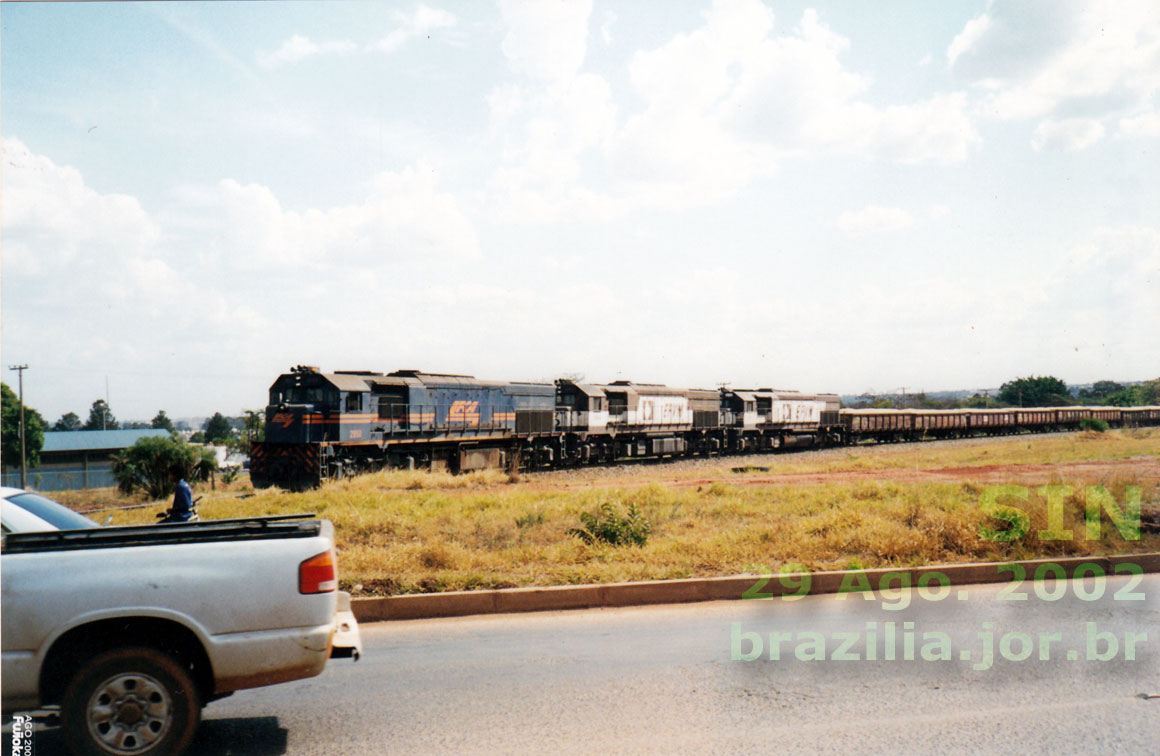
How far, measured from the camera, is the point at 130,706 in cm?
407

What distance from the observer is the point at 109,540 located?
4477 millimetres

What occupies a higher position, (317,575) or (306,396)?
(306,396)

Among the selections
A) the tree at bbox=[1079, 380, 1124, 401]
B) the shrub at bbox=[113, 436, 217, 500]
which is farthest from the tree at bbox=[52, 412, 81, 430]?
the tree at bbox=[1079, 380, 1124, 401]

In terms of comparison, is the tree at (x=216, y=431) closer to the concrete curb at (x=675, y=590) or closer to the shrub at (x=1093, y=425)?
the shrub at (x=1093, y=425)

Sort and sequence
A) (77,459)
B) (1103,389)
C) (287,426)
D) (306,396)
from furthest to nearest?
(1103,389) < (77,459) < (306,396) < (287,426)

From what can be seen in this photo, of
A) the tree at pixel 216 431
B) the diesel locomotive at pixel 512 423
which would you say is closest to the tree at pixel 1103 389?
the diesel locomotive at pixel 512 423

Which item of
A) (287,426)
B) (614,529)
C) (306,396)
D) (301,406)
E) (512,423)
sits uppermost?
(306,396)

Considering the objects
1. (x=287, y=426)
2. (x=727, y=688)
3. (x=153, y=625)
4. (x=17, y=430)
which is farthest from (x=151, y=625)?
(x=17, y=430)

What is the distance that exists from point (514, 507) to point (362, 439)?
1149 cm

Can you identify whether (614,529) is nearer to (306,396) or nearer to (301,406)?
(301,406)

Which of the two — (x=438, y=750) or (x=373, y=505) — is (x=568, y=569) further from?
(x=373, y=505)

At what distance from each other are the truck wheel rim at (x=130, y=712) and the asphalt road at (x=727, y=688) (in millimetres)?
537

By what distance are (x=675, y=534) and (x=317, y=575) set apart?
7609 mm

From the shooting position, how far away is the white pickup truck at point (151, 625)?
13.1ft
